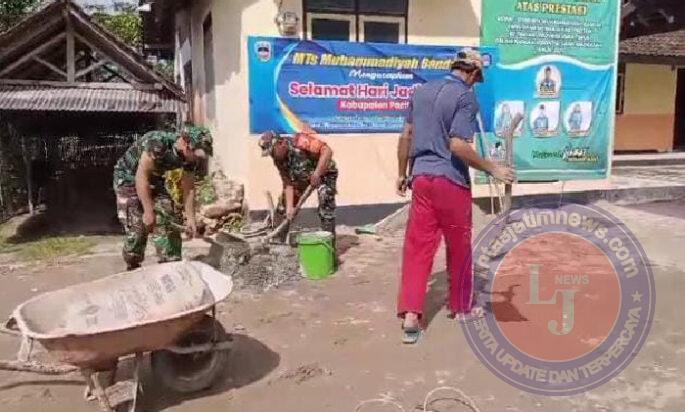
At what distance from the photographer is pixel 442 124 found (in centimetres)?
448

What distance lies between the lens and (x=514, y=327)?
15.8 feet

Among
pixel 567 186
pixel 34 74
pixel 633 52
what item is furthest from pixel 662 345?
pixel 633 52

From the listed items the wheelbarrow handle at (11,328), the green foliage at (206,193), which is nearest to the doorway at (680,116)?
the green foliage at (206,193)

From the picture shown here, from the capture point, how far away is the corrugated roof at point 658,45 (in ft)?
51.1

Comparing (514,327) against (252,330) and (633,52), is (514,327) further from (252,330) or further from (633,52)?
(633,52)

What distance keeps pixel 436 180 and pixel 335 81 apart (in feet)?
13.6

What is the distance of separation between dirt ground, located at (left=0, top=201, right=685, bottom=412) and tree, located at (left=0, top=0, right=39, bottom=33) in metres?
11.5

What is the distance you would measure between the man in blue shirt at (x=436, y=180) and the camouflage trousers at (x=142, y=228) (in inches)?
83.2

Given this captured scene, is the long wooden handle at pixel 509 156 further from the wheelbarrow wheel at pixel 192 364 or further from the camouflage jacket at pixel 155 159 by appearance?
the camouflage jacket at pixel 155 159

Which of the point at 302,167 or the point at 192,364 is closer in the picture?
the point at 192,364

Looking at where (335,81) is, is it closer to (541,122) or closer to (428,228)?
(541,122)

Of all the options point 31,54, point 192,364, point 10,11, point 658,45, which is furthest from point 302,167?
point 658,45

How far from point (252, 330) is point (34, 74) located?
727 centimetres

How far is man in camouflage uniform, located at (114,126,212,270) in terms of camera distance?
5023mm
